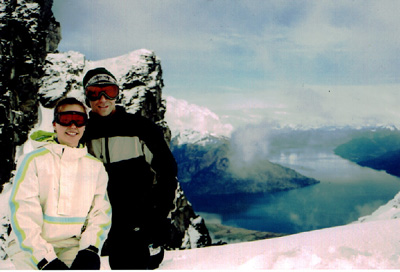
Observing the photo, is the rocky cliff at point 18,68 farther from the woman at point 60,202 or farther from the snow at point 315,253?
the woman at point 60,202

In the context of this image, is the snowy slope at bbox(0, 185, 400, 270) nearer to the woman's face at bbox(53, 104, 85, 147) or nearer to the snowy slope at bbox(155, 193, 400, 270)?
the snowy slope at bbox(155, 193, 400, 270)

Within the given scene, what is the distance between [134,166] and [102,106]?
29.6 inches

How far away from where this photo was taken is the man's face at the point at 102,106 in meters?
3.35

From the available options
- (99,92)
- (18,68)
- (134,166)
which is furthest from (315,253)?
(18,68)

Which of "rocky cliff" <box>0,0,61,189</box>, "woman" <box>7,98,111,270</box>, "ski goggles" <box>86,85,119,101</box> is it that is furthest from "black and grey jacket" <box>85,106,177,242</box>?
"rocky cliff" <box>0,0,61,189</box>

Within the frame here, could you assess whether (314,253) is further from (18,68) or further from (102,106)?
(18,68)

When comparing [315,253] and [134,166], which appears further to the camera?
[315,253]

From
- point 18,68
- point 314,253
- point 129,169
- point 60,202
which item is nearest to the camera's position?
point 60,202

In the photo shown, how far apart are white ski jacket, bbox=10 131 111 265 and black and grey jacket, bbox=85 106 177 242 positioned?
51 centimetres

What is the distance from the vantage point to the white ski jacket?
90.7 inches

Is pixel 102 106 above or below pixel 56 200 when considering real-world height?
above

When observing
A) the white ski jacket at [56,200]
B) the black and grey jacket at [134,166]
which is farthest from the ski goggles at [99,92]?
the white ski jacket at [56,200]

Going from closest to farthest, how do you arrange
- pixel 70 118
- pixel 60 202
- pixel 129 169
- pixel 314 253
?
pixel 60 202 < pixel 70 118 < pixel 129 169 < pixel 314 253

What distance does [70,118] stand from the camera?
262 centimetres
